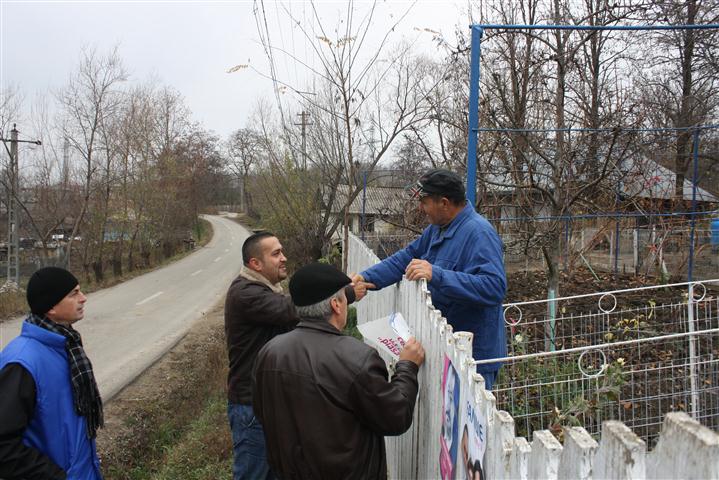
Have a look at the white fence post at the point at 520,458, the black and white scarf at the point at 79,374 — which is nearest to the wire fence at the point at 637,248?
the black and white scarf at the point at 79,374

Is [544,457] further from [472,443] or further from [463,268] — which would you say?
[463,268]

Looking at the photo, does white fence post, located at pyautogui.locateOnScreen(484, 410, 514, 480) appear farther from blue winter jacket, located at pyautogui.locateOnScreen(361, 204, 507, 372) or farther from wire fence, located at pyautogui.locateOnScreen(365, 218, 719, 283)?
wire fence, located at pyautogui.locateOnScreen(365, 218, 719, 283)

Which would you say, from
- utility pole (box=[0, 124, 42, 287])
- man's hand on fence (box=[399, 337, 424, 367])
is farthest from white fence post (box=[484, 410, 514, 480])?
utility pole (box=[0, 124, 42, 287])

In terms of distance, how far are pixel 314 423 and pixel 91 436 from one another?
4.53 ft

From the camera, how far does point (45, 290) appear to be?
2535 millimetres

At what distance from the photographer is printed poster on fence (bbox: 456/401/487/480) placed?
5.19 ft

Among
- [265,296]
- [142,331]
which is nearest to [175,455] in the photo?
[265,296]

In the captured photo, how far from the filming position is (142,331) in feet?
36.9

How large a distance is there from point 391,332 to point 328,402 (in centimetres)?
82

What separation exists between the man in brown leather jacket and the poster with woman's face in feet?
0.47

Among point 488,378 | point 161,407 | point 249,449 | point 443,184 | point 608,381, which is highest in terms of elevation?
point 443,184

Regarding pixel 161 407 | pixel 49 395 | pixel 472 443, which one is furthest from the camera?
pixel 161 407

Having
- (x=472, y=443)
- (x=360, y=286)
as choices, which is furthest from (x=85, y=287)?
(x=472, y=443)

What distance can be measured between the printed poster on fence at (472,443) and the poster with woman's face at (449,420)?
8 cm
